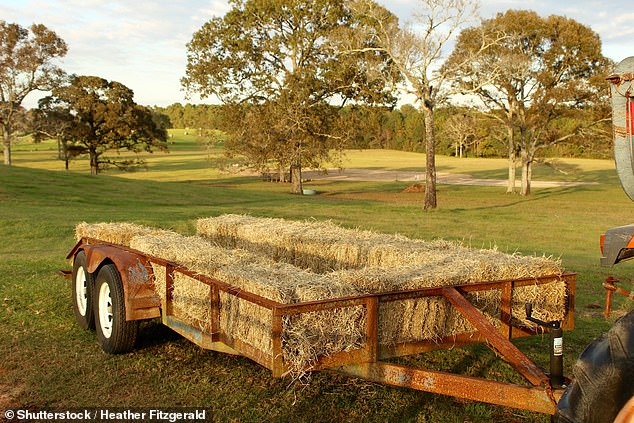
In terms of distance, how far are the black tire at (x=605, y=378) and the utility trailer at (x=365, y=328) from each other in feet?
1.67

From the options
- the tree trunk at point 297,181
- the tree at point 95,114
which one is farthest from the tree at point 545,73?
the tree at point 95,114

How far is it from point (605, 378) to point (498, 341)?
4.18 ft

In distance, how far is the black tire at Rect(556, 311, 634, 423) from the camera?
272 cm

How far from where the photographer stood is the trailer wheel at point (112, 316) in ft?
19.3

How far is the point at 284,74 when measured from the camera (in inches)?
1688

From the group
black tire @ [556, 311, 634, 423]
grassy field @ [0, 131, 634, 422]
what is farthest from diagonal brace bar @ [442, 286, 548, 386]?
grassy field @ [0, 131, 634, 422]

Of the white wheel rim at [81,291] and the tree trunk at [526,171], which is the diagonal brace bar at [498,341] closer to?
the white wheel rim at [81,291]

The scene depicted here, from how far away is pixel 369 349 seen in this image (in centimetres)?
415

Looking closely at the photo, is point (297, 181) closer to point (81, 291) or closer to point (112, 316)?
point (81, 291)


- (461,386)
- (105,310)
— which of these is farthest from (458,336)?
(105,310)

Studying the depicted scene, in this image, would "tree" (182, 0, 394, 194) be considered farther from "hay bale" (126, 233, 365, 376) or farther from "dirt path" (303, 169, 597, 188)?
"hay bale" (126, 233, 365, 376)

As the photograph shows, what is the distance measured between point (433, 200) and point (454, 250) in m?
25.8

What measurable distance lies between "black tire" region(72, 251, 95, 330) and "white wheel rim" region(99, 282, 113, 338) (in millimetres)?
446

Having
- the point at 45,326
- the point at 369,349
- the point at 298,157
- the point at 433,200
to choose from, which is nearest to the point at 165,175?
the point at 298,157
